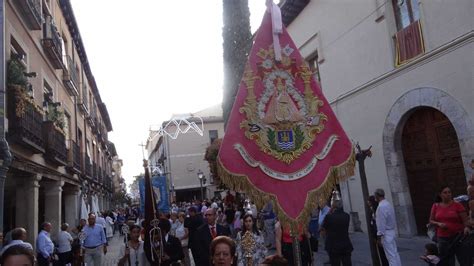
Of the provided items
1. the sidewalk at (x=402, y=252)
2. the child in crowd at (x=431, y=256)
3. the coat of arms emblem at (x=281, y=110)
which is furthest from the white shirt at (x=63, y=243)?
the child in crowd at (x=431, y=256)

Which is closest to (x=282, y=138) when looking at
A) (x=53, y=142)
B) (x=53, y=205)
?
(x=53, y=142)

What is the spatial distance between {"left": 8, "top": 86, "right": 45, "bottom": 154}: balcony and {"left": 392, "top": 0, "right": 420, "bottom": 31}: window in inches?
350

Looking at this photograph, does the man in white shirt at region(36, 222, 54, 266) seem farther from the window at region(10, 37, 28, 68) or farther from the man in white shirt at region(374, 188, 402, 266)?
the man in white shirt at region(374, 188, 402, 266)

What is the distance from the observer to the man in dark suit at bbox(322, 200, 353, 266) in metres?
6.63

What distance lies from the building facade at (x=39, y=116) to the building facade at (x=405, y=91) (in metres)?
8.43

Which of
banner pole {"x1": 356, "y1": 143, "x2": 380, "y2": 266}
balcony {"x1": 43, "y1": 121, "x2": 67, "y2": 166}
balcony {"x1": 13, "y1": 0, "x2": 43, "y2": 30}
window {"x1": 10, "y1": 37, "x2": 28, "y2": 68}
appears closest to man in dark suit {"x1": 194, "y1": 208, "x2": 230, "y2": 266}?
banner pole {"x1": 356, "y1": 143, "x2": 380, "y2": 266}

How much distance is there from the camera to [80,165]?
17.5m

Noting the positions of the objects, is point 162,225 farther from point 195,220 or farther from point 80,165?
point 80,165

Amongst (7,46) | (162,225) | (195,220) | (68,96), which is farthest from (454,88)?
(68,96)

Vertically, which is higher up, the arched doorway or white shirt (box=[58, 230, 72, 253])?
the arched doorway

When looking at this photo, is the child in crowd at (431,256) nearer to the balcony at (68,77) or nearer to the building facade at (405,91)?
the building facade at (405,91)

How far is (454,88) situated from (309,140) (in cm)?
611

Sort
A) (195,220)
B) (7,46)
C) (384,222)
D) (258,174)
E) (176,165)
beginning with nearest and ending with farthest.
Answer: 1. (258,174)
2. (384,222)
3. (195,220)
4. (7,46)
5. (176,165)

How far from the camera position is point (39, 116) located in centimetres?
1023
